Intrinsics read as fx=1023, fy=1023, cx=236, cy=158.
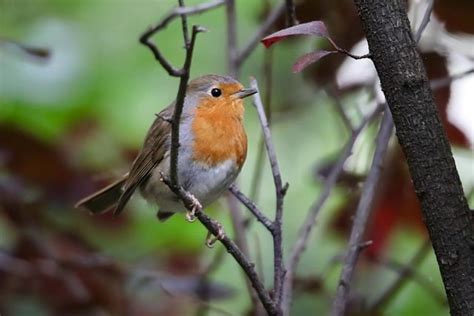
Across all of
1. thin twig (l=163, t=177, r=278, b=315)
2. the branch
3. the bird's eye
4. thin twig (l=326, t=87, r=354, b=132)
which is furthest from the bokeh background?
the branch

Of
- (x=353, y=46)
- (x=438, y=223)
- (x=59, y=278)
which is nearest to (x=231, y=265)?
(x=59, y=278)

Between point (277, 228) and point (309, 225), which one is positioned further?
point (309, 225)

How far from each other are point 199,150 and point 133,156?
77cm

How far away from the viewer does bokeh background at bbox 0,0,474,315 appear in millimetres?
3574

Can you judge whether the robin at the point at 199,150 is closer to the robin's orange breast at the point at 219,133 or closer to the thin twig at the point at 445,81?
the robin's orange breast at the point at 219,133

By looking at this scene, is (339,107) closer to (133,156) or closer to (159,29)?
(133,156)

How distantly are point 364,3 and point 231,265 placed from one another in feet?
12.4

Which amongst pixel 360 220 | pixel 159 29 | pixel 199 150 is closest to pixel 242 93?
pixel 199 150

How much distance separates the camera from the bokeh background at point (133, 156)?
3574 millimetres

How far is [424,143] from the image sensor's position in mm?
2082

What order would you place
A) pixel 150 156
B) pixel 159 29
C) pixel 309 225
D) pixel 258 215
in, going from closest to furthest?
pixel 159 29, pixel 258 215, pixel 309 225, pixel 150 156

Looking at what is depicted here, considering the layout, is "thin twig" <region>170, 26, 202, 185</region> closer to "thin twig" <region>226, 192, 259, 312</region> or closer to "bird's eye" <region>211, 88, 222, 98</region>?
"thin twig" <region>226, 192, 259, 312</region>

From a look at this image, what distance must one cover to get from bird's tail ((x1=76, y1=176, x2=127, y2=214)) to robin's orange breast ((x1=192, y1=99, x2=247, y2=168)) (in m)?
0.51

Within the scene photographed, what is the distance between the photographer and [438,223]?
212 centimetres
